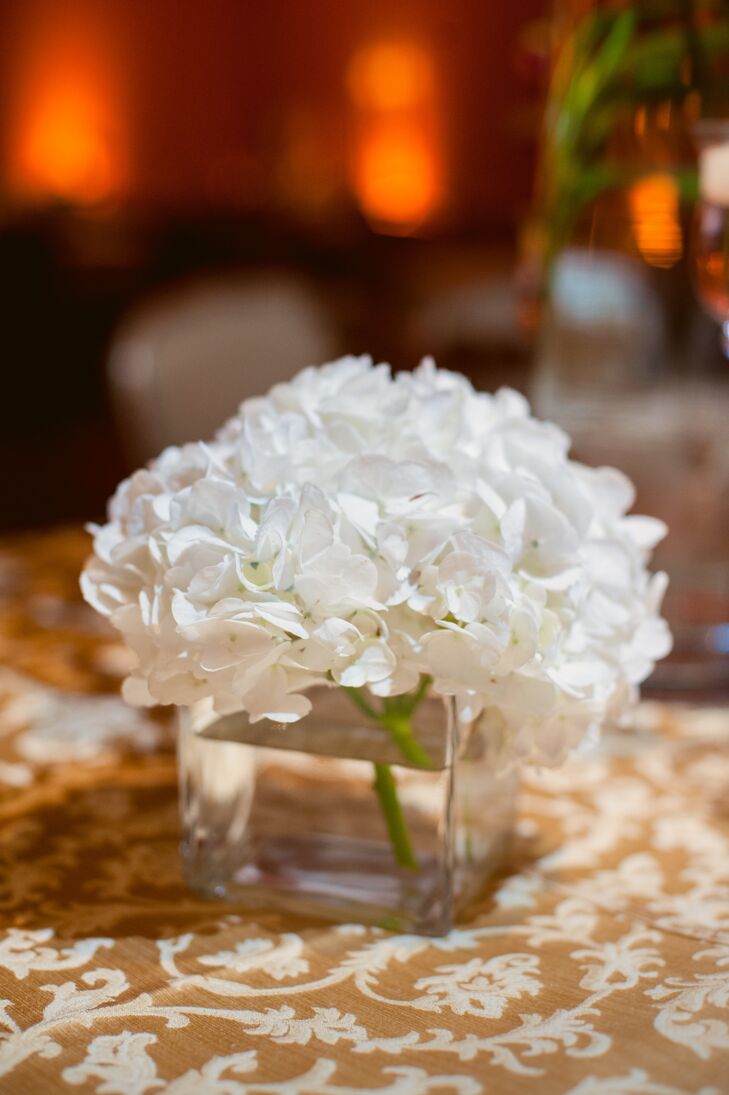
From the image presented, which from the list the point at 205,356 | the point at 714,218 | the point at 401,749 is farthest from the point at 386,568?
the point at 205,356

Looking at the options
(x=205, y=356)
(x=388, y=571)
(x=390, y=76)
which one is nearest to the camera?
(x=388, y=571)

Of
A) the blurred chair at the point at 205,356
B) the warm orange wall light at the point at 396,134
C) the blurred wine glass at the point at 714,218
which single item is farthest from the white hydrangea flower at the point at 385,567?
the warm orange wall light at the point at 396,134

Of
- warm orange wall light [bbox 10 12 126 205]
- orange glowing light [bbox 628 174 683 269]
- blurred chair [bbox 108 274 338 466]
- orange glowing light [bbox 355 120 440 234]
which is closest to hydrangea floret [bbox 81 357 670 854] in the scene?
orange glowing light [bbox 628 174 683 269]

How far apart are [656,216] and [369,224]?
451cm

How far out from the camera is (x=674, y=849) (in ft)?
2.65

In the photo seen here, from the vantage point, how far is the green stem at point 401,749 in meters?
→ 0.69

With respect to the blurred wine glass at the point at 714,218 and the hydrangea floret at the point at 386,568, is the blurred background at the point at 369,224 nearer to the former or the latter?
the blurred wine glass at the point at 714,218

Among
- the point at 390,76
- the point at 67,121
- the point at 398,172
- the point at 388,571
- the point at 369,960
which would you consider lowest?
the point at 369,960

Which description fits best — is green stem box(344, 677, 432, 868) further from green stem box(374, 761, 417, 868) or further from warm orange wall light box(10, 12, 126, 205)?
warm orange wall light box(10, 12, 126, 205)

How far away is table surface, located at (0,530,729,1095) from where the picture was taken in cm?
55

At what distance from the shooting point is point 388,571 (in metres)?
0.60

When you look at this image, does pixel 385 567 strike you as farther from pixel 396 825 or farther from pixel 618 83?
pixel 618 83

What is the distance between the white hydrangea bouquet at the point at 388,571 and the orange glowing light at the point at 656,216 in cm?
49

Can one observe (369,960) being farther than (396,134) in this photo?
No
